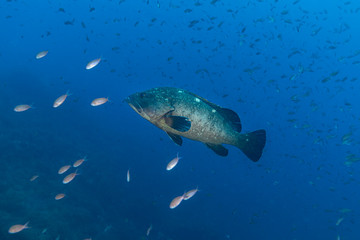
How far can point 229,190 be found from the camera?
94.5 ft

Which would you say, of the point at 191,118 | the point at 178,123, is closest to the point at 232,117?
the point at 191,118

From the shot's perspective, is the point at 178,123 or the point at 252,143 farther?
the point at 252,143

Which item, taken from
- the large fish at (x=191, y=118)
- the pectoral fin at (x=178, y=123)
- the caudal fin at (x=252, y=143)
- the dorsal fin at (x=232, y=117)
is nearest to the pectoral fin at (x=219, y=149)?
the large fish at (x=191, y=118)

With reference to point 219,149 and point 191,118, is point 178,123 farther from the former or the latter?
point 219,149

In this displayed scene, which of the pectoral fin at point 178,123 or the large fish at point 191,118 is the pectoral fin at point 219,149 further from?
the pectoral fin at point 178,123

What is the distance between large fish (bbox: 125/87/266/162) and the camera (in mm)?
2742

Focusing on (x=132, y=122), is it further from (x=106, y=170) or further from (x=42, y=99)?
(x=106, y=170)

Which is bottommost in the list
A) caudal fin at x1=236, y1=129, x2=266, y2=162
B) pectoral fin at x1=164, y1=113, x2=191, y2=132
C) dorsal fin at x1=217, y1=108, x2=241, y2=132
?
caudal fin at x1=236, y1=129, x2=266, y2=162

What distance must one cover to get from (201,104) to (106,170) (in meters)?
15.8

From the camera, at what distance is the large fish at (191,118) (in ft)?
9.00

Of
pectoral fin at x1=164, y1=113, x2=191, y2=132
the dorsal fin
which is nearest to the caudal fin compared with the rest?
the dorsal fin

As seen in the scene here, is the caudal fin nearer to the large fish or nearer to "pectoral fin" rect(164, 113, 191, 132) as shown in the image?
the large fish

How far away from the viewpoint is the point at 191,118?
9.90ft

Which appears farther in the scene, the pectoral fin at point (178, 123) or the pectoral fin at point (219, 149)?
the pectoral fin at point (219, 149)
